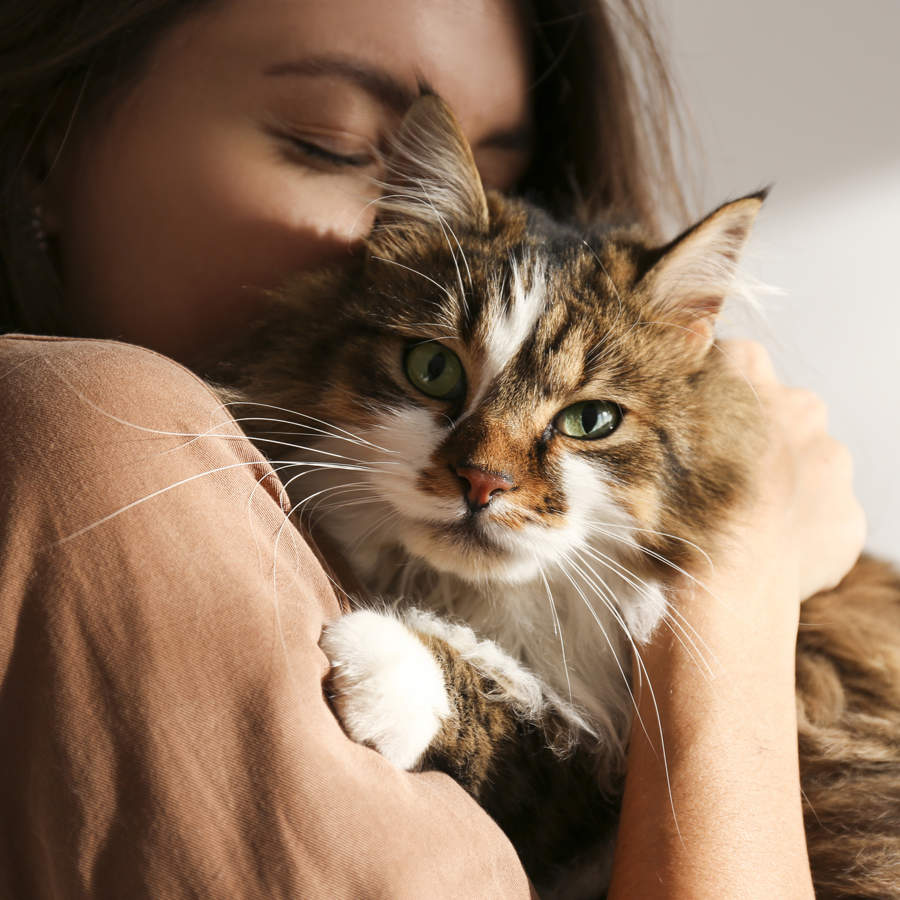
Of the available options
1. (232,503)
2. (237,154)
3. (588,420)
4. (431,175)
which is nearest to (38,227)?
(237,154)

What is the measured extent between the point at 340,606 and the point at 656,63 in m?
1.34

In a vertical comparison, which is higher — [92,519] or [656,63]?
[656,63]

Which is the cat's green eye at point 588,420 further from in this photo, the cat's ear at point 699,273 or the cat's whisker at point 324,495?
the cat's whisker at point 324,495

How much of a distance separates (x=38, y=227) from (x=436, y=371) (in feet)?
2.28

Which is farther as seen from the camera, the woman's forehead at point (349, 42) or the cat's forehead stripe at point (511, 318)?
the woman's forehead at point (349, 42)

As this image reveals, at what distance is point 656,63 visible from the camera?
1647 mm

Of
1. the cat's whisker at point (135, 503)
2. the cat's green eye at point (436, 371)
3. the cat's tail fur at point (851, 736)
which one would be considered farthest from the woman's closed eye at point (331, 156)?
the cat's tail fur at point (851, 736)

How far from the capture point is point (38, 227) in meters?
1.24

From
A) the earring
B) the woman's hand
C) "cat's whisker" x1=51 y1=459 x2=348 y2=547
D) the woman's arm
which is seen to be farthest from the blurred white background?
"cat's whisker" x1=51 y1=459 x2=348 y2=547

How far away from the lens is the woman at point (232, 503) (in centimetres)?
63

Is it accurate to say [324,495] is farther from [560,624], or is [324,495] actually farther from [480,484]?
[560,624]

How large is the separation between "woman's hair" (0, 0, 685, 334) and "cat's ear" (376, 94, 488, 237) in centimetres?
37

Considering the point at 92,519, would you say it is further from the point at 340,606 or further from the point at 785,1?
the point at 785,1

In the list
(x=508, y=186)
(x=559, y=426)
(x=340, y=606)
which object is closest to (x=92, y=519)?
(x=340, y=606)
